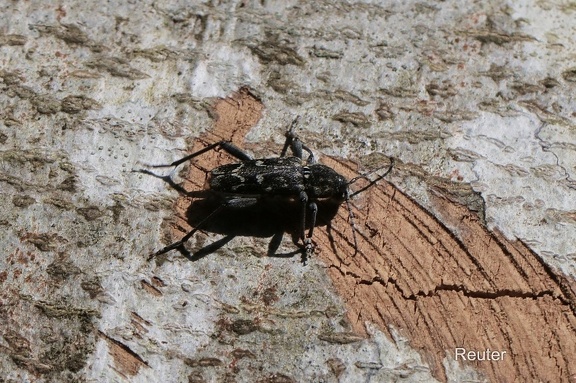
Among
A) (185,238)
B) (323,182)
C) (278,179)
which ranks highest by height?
(323,182)

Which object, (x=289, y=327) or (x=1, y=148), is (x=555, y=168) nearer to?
(x=289, y=327)

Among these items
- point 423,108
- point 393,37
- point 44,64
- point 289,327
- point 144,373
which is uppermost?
point 393,37

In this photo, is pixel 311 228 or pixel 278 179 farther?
pixel 278 179

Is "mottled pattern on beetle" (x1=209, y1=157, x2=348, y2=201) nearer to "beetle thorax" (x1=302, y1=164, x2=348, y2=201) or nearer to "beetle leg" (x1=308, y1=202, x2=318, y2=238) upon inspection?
"beetle thorax" (x1=302, y1=164, x2=348, y2=201)

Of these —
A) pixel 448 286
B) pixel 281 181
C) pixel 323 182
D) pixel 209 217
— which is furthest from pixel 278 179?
pixel 448 286

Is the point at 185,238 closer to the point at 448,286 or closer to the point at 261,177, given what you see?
the point at 261,177

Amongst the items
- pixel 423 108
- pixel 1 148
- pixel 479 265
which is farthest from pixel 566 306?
pixel 1 148
